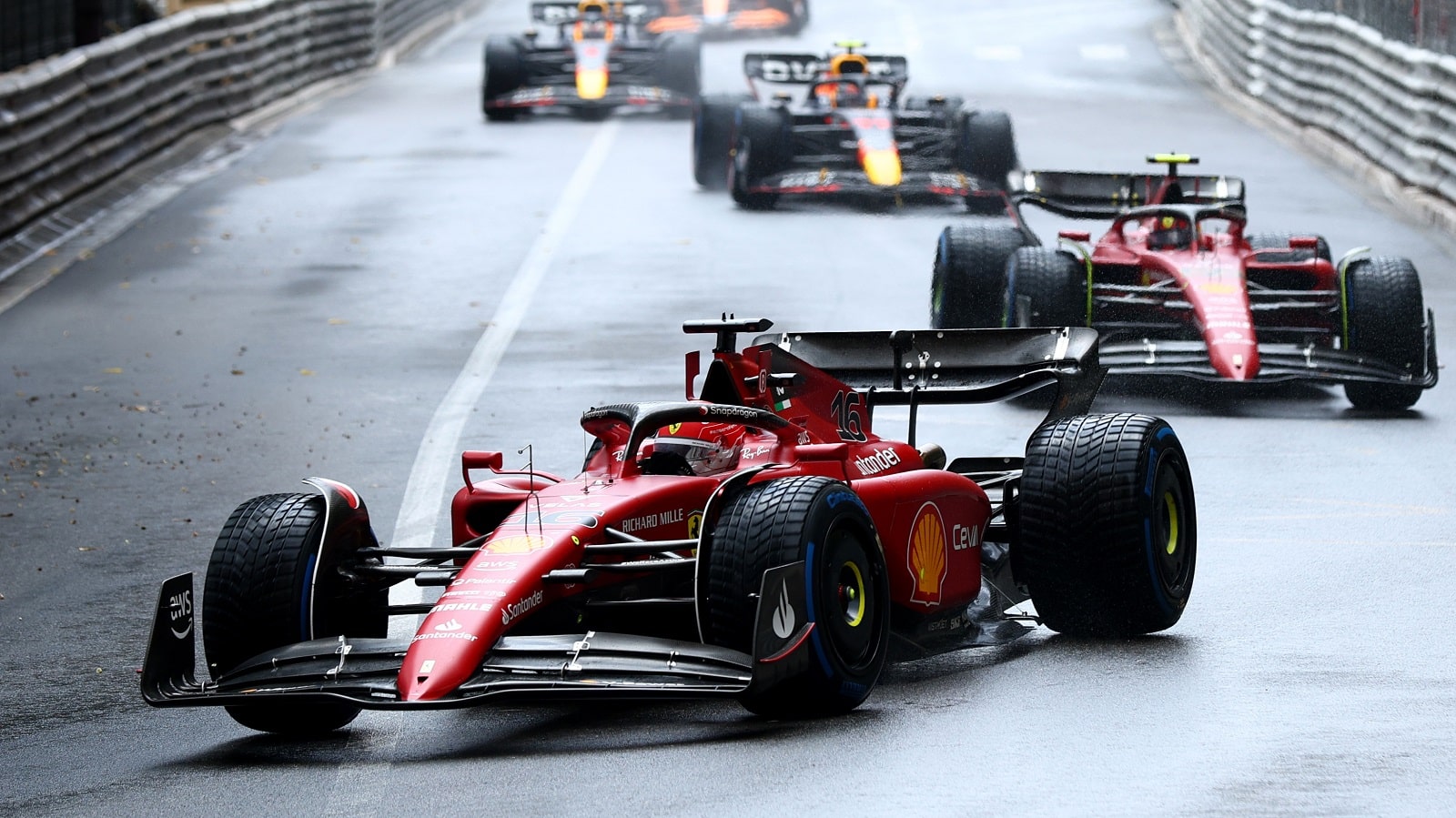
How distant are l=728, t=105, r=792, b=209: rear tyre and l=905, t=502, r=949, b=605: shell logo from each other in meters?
14.4

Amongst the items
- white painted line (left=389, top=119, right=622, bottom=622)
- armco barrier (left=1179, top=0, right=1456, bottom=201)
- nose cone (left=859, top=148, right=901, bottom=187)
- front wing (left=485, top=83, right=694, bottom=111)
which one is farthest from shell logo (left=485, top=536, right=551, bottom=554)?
front wing (left=485, top=83, right=694, bottom=111)

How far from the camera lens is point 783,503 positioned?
6844mm

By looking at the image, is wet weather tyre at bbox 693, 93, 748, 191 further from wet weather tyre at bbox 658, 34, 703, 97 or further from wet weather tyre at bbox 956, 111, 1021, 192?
wet weather tyre at bbox 658, 34, 703, 97

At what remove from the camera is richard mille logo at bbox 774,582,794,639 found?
6.63 m

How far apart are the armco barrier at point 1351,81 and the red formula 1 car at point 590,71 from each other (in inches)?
319

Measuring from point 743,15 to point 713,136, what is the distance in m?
20.9

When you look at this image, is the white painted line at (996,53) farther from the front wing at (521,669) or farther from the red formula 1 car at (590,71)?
the front wing at (521,669)

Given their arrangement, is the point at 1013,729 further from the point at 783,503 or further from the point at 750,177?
the point at 750,177

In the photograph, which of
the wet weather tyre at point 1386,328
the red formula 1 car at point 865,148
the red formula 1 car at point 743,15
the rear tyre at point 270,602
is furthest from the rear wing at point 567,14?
the rear tyre at point 270,602

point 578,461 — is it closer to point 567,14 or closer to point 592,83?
point 592,83

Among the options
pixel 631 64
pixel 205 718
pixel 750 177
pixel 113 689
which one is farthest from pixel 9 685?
pixel 631 64

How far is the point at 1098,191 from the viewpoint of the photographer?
1559 cm

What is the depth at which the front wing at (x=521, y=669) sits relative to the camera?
6438 millimetres

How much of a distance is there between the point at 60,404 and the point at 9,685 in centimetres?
645
